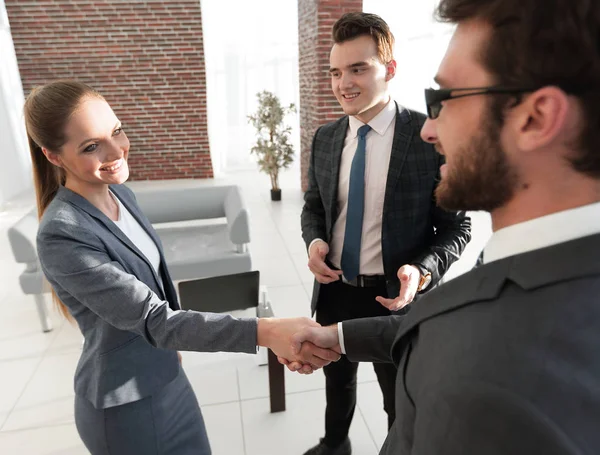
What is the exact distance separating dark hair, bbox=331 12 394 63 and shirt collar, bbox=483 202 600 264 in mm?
1303

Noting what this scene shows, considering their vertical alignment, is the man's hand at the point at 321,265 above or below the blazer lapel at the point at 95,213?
below

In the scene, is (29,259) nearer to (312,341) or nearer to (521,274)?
(312,341)

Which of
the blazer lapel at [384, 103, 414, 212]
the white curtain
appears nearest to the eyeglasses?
the blazer lapel at [384, 103, 414, 212]

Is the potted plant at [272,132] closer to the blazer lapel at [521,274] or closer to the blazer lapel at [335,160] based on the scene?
the blazer lapel at [335,160]

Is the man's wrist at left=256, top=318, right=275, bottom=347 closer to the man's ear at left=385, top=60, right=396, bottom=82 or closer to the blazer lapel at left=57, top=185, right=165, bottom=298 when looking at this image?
the blazer lapel at left=57, top=185, right=165, bottom=298

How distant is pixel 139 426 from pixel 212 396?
1.31 m

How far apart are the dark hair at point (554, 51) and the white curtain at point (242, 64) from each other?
24.4 ft

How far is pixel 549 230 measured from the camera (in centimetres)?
59

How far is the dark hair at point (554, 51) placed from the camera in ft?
1.74

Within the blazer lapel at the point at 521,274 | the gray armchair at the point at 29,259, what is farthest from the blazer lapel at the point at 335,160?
the gray armchair at the point at 29,259

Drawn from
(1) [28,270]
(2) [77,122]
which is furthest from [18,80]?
(2) [77,122]

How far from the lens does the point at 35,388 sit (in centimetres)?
269

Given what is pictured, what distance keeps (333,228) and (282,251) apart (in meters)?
2.84

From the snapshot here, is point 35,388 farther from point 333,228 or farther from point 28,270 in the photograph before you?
point 333,228
